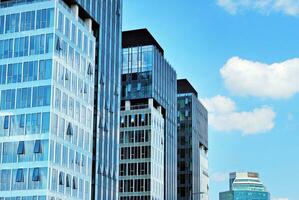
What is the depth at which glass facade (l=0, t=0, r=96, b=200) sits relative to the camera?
77.6 meters

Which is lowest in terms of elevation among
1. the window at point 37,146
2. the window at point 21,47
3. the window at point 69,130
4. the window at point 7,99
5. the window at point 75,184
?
the window at point 75,184

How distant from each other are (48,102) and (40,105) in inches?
45.0

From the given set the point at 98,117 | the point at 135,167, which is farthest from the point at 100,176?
the point at 135,167

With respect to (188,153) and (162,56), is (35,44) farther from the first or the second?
(188,153)

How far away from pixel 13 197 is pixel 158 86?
2385 inches

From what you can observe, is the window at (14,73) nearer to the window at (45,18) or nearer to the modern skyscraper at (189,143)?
the window at (45,18)

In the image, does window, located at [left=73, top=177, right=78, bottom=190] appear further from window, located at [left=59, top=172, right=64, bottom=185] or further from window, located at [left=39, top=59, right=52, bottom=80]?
window, located at [left=39, top=59, right=52, bottom=80]

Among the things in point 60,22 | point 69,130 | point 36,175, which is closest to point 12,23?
point 60,22

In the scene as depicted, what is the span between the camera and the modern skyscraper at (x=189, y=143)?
162 meters

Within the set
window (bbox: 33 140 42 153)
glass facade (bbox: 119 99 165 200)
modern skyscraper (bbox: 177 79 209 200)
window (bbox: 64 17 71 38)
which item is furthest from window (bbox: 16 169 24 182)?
modern skyscraper (bbox: 177 79 209 200)

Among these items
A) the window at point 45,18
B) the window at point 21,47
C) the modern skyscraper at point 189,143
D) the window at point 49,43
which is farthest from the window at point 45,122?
the modern skyscraper at point 189,143

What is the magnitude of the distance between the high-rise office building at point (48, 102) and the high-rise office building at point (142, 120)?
1414 inches

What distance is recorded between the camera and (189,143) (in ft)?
535

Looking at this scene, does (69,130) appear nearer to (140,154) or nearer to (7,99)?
(7,99)
